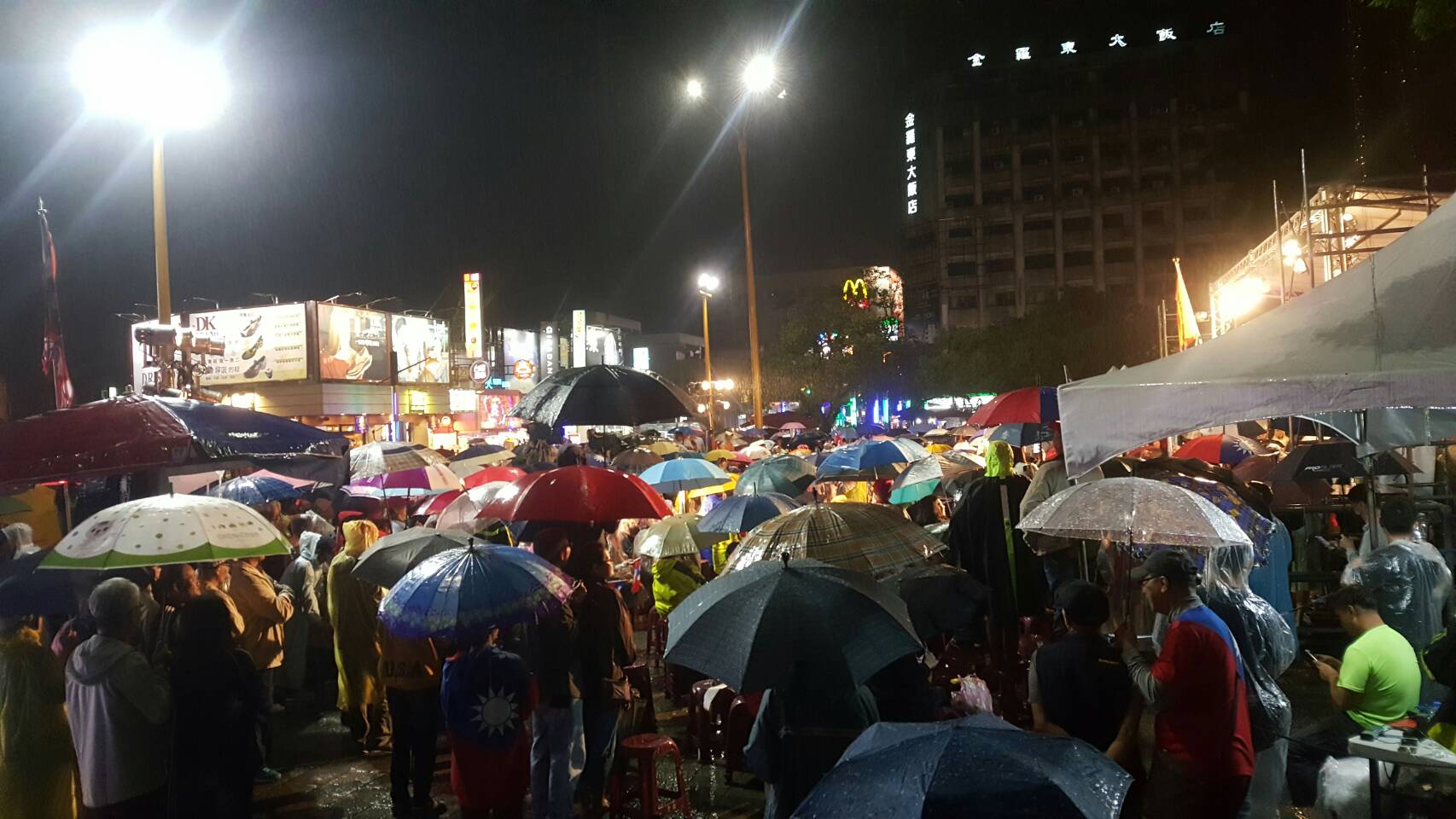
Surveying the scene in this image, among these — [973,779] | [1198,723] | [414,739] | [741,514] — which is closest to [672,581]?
[741,514]

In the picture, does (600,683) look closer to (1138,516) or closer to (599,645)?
(599,645)

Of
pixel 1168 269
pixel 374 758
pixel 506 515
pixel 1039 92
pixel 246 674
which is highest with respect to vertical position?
pixel 1039 92

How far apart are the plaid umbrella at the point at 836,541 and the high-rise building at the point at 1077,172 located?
230 ft

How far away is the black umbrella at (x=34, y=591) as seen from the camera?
16.2ft

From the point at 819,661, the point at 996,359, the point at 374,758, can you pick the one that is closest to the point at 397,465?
the point at 374,758

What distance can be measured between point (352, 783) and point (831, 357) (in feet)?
148

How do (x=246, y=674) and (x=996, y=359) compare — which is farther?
(x=996, y=359)

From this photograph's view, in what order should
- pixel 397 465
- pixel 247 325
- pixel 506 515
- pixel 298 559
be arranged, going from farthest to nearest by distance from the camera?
pixel 247 325 → pixel 397 465 → pixel 298 559 → pixel 506 515

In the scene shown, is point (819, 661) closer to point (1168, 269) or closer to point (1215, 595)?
point (1215, 595)

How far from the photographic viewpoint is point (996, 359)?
4884 centimetres

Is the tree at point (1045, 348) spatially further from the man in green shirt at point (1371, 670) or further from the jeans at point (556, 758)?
the jeans at point (556, 758)

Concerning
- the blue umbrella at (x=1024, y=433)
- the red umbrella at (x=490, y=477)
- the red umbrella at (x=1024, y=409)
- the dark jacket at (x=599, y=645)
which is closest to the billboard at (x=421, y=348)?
the red umbrella at (x=490, y=477)

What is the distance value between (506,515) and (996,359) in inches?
1778

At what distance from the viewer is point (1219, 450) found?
1280cm
